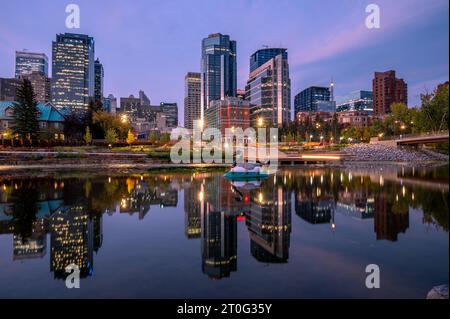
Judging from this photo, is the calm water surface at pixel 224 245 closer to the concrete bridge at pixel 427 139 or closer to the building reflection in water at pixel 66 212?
the building reflection in water at pixel 66 212

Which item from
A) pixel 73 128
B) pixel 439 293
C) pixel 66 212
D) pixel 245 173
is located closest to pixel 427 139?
pixel 245 173

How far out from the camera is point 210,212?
20312 mm

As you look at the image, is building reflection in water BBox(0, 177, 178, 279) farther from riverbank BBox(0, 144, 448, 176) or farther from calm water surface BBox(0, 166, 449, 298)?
riverbank BBox(0, 144, 448, 176)

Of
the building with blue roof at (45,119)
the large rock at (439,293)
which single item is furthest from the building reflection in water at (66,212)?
the building with blue roof at (45,119)

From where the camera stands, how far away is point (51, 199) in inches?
984

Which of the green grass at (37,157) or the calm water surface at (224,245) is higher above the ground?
the green grass at (37,157)

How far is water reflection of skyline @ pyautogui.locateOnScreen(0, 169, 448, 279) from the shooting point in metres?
13.0

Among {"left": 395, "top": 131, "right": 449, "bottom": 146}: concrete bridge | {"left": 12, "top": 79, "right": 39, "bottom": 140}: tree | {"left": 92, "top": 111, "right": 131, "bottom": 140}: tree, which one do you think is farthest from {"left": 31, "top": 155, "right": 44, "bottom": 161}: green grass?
{"left": 395, "top": 131, "right": 449, "bottom": 146}: concrete bridge

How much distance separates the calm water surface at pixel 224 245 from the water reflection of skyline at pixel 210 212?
8 cm

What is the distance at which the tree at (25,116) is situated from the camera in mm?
73688

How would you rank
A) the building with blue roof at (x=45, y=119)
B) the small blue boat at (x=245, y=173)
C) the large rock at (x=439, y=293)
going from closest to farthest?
the large rock at (x=439, y=293)
the small blue boat at (x=245, y=173)
the building with blue roof at (x=45, y=119)

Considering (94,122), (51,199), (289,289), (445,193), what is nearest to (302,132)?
(94,122)

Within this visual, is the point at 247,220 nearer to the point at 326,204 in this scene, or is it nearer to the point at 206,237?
the point at 206,237
